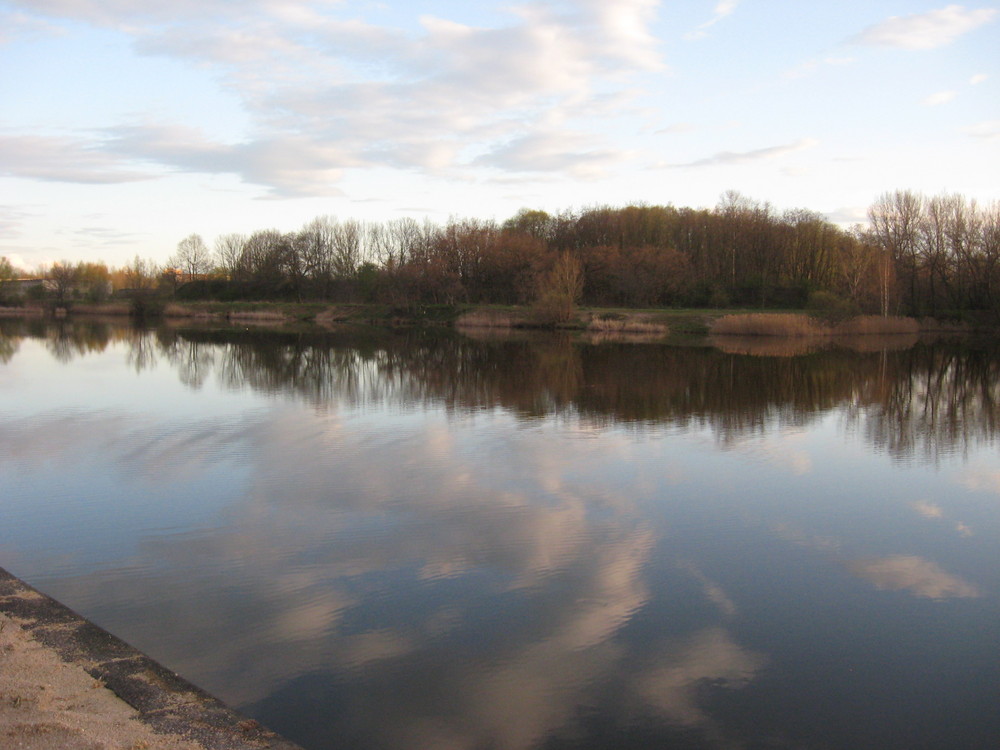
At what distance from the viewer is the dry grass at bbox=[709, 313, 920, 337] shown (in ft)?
120

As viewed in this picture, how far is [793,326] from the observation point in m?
36.8

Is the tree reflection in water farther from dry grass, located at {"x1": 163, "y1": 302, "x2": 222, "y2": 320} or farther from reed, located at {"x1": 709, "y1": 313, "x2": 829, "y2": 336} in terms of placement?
dry grass, located at {"x1": 163, "y1": 302, "x2": 222, "y2": 320}

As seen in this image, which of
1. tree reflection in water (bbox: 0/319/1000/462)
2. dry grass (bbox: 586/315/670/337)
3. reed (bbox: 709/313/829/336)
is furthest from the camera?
dry grass (bbox: 586/315/670/337)

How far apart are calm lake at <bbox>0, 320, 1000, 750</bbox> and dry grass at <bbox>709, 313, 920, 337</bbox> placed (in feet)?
72.6

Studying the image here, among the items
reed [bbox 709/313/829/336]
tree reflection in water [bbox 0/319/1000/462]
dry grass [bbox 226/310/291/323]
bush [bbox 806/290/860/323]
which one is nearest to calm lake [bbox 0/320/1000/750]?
tree reflection in water [bbox 0/319/1000/462]

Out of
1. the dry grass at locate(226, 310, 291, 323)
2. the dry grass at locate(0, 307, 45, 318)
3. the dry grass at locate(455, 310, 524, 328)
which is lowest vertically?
the dry grass at locate(455, 310, 524, 328)

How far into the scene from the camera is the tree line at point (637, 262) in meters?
44.2

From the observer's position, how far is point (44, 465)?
31.8 feet

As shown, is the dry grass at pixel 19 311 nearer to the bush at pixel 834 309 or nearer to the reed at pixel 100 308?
the reed at pixel 100 308

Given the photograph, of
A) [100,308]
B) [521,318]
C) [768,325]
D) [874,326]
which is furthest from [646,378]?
[100,308]

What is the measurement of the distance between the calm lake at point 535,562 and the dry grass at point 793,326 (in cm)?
2212

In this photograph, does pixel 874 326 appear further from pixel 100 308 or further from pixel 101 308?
pixel 100 308

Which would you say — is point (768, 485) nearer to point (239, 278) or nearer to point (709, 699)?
point (709, 699)

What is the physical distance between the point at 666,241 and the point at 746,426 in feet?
162
